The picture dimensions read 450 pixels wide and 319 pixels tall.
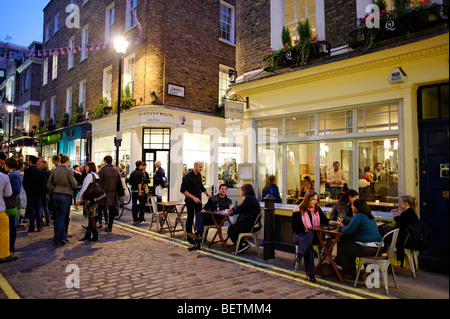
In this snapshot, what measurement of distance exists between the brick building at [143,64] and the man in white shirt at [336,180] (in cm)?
867

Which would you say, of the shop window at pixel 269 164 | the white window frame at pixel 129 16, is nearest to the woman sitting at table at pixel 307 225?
the shop window at pixel 269 164

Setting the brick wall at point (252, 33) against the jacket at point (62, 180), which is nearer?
the jacket at point (62, 180)

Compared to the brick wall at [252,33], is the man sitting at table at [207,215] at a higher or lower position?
lower

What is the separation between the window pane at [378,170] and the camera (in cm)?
687

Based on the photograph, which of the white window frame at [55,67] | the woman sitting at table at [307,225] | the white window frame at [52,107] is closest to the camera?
the woman sitting at table at [307,225]

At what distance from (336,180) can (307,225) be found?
115 inches

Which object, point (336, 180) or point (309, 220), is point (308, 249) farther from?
point (336, 180)

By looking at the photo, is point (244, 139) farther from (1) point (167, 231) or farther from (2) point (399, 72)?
(2) point (399, 72)

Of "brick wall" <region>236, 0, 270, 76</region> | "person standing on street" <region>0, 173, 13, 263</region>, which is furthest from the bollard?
"brick wall" <region>236, 0, 270, 76</region>

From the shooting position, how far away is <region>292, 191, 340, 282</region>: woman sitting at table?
5.01m

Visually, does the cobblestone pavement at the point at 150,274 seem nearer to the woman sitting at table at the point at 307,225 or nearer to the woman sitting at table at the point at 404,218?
the woman sitting at table at the point at 307,225

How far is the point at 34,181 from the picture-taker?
8.51 meters
